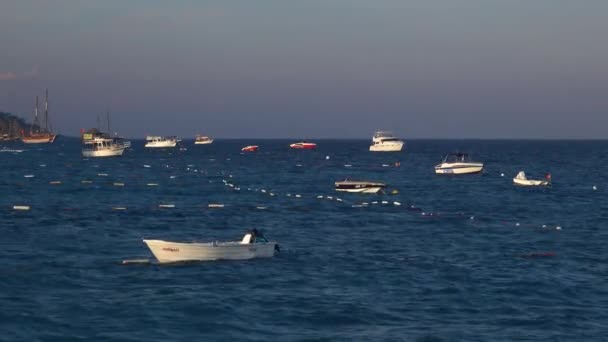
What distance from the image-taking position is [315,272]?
172ft

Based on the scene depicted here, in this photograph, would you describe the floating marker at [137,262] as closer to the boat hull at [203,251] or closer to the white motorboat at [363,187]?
the boat hull at [203,251]

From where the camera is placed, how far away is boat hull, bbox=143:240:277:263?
5372 cm

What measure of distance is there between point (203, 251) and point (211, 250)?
1.66 ft

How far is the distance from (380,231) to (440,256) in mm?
13879

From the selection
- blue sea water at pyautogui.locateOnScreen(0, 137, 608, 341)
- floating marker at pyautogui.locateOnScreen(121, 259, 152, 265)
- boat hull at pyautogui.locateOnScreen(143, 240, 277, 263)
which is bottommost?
blue sea water at pyautogui.locateOnScreen(0, 137, 608, 341)

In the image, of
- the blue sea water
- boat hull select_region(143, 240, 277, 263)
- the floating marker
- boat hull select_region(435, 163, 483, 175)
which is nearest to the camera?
the blue sea water

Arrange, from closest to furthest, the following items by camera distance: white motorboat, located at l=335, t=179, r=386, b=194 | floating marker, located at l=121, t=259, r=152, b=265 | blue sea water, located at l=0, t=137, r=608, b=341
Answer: blue sea water, located at l=0, t=137, r=608, b=341
floating marker, located at l=121, t=259, r=152, b=265
white motorboat, located at l=335, t=179, r=386, b=194

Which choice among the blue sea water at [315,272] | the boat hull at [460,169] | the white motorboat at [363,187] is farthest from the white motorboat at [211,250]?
the boat hull at [460,169]

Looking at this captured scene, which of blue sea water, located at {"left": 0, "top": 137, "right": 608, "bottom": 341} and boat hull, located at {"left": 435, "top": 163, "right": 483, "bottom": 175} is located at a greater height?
boat hull, located at {"left": 435, "top": 163, "right": 483, "bottom": 175}

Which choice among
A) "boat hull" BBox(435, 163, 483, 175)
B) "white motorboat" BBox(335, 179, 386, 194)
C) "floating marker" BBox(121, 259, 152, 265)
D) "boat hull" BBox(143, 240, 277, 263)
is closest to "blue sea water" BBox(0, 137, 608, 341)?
"floating marker" BBox(121, 259, 152, 265)

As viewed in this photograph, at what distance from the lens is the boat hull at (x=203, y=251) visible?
53.7 metres

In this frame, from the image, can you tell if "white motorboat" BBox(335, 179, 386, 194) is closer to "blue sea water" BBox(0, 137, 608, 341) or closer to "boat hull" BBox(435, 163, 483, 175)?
"blue sea water" BBox(0, 137, 608, 341)

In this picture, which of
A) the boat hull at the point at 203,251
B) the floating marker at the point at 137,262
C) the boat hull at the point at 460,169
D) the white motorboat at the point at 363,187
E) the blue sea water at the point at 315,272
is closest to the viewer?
the blue sea water at the point at 315,272

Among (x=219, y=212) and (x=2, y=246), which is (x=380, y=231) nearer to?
(x=219, y=212)
